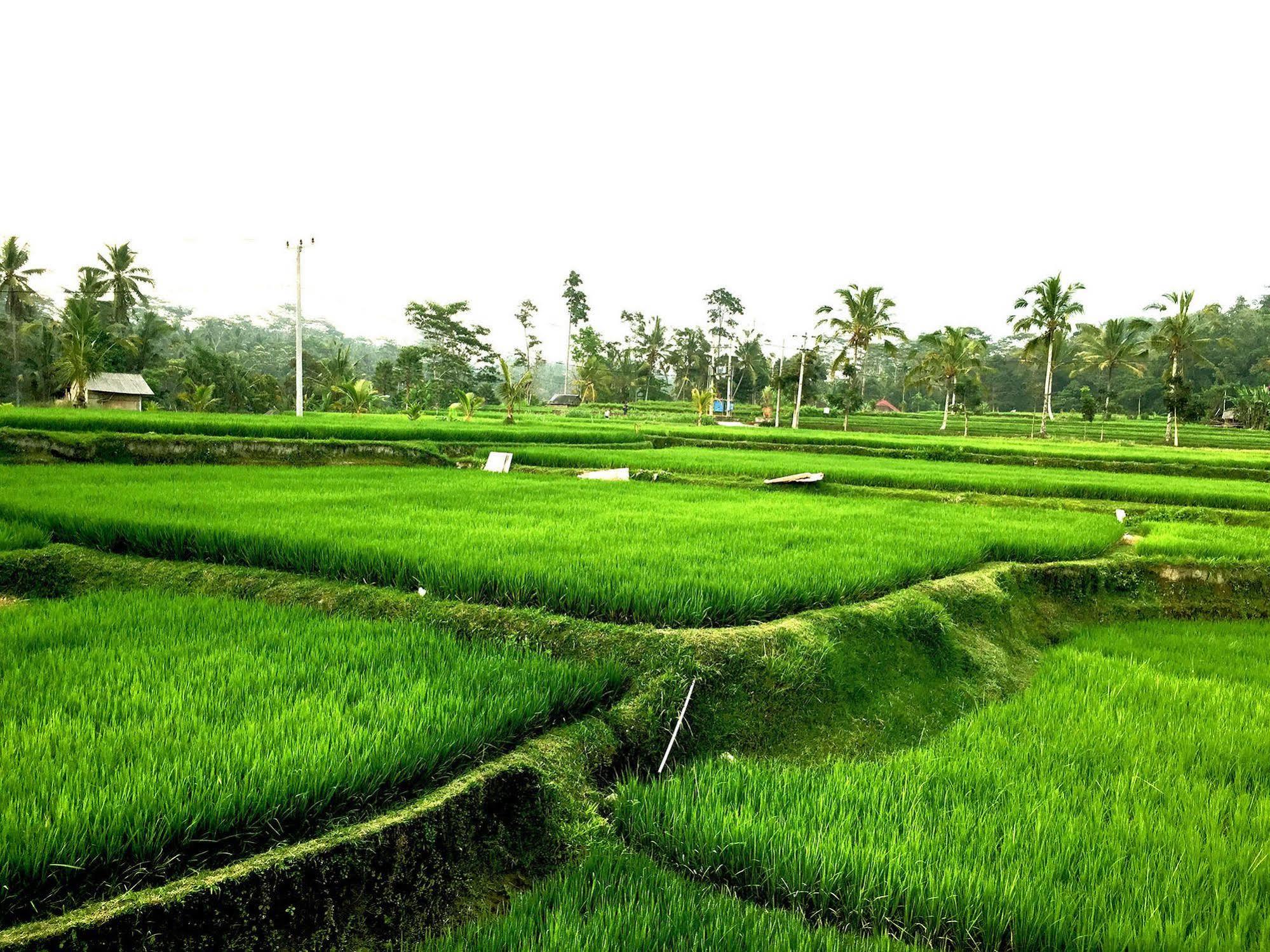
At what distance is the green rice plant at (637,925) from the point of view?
1.45 meters

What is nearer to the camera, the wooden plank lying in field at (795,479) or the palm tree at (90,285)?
the wooden plank lying in field at (795,479)

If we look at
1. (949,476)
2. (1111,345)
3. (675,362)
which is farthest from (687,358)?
(949,476)

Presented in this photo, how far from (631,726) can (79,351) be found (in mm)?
27089

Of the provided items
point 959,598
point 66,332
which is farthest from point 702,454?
point 66,332

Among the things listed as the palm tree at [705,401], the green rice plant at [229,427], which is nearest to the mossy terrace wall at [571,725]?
the green rice plant at [229,427]

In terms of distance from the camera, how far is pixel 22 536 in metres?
4.09

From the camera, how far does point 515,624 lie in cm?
305

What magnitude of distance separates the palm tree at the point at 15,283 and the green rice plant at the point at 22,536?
33.8 m

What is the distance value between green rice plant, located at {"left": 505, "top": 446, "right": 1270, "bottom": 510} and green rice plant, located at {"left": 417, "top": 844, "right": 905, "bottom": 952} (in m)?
9.41

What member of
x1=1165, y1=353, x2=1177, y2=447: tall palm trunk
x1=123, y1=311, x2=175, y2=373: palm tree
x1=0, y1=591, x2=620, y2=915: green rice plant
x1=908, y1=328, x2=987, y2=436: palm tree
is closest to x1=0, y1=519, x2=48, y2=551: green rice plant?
x1=0, y1=591, x2=620, y2=915: green rice plant

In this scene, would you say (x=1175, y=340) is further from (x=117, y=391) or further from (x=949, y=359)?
(x=117, y=391)

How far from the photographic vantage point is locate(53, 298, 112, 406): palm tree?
22578 millimetres

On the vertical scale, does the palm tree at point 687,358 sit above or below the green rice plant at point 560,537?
above

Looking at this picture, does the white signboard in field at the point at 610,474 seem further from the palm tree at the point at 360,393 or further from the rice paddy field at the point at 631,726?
the palm tree at the point at 360,393
